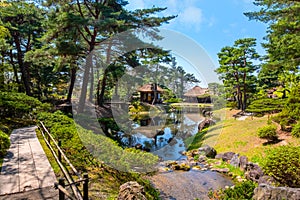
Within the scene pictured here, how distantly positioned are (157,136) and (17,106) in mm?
6848

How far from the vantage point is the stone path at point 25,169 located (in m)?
3.32

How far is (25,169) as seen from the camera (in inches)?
154

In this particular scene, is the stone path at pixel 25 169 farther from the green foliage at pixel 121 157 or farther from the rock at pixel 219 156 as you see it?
the rock at pixel 219 156

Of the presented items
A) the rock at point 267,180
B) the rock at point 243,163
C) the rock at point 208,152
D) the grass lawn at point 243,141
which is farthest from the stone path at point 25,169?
the grass lawn at point 243,141

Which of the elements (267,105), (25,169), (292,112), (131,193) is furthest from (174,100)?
(131,193)

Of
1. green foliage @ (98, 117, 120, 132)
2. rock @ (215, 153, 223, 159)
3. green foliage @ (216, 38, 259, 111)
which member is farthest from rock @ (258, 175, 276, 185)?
green foliage @ (216, 38, 259, 111)

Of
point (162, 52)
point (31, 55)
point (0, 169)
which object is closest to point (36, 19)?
point (31, 55)

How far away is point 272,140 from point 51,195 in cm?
756

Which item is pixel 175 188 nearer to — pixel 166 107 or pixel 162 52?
pixel 162 52

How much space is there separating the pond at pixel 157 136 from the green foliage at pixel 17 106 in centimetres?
414

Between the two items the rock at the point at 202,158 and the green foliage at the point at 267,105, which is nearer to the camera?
the rock at the point at 202,158

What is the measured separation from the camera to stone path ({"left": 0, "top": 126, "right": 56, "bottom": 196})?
3318mm

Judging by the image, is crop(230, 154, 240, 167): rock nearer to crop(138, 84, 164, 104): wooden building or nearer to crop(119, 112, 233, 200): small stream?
crop(119, 112, 233, 200): small stream

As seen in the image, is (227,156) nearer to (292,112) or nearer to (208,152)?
(208,152)
